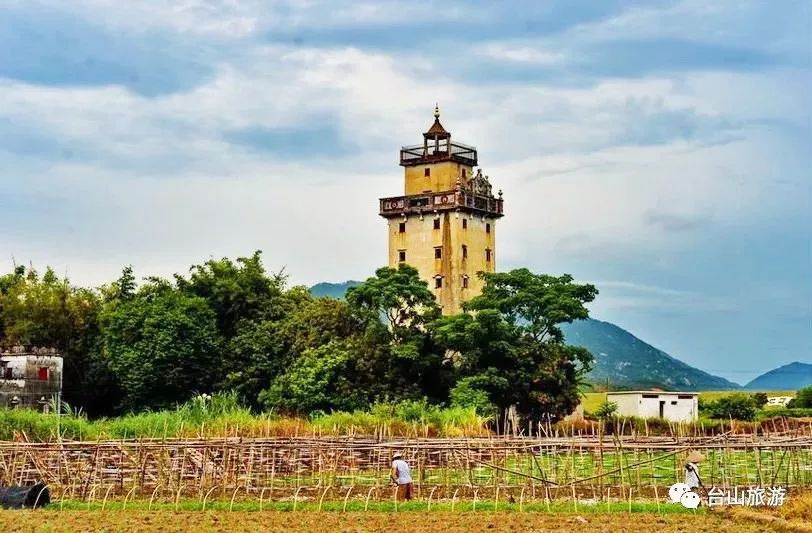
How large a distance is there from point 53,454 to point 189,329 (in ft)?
71.2

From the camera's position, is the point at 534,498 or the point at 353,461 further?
the point at 353,461

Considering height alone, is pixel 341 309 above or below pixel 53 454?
above

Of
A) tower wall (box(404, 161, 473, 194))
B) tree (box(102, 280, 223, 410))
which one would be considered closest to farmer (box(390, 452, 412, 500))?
tree (box(102, 280, 223, 410))

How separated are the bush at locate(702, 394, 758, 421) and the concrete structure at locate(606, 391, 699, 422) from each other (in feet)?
3.11

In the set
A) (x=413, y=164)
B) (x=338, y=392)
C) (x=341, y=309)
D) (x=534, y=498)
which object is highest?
(x=413, y=164)

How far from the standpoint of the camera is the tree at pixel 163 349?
52.1m

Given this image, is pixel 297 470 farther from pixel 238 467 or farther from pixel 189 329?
pixel 189 329

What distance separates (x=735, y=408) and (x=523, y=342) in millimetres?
14785

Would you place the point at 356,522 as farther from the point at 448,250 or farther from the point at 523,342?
the point at 448,250

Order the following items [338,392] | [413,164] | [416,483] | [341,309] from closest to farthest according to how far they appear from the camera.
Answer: [416,483] < [338,392] < [341,309] < [413,164]

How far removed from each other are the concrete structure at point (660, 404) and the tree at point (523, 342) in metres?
8.56

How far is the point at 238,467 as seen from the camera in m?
30.1


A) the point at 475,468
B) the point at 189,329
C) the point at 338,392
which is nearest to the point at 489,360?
the point at 338,392

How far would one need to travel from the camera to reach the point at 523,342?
52125 millimetres
